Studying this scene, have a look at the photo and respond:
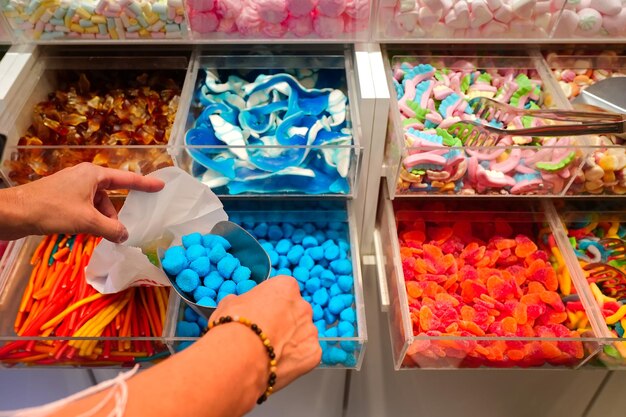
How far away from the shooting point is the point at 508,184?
1127 millimetres

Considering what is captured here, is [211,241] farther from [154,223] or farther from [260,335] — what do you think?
[260,335]

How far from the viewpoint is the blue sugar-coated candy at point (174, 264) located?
1009 millimetres

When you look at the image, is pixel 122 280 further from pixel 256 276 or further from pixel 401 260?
pixel 401 260

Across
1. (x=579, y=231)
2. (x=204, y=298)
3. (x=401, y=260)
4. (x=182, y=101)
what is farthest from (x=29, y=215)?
(x=579, y=231)

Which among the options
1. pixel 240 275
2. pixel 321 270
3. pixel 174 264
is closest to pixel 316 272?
pixel 321 270

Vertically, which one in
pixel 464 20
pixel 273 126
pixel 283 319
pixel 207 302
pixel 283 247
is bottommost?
pixel 283 319

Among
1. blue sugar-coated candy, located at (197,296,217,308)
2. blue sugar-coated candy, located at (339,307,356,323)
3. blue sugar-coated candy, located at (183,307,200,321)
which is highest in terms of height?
blue sugar-coated candy, located at (183,307,200,321)

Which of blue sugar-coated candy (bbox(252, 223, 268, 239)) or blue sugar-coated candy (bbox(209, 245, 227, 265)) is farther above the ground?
blue sugar-coated candy (bbox(252, 223, 268, 239))

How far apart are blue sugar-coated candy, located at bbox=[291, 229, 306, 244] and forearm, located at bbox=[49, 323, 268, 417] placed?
0.60 metres

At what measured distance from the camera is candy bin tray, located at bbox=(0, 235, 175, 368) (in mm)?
1051

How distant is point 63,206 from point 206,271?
0.94 feet

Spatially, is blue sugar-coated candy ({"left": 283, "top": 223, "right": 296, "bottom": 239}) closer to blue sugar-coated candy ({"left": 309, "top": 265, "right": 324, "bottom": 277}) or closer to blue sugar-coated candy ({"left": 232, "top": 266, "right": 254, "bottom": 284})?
blue sugar-coated candy ({"left": 309, "top": 265, "right": 324, "bottom": 277})

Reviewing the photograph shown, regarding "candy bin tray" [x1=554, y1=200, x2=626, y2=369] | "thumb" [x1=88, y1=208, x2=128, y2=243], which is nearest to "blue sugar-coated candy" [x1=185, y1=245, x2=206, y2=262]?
"thumb" [x1=88, y1=208, x2=128, y2=243]

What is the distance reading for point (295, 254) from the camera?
1.25 metres
